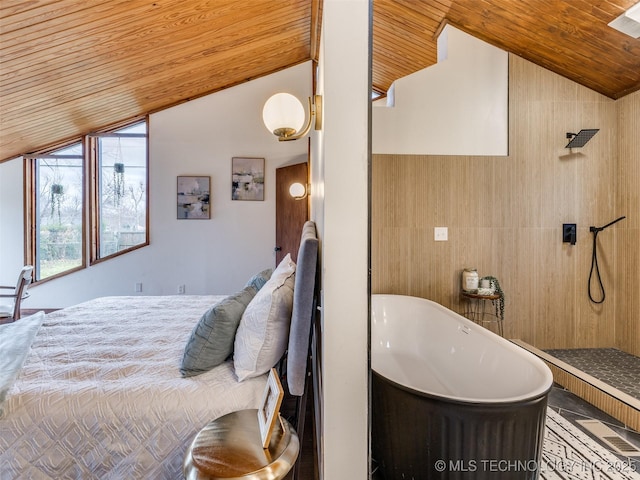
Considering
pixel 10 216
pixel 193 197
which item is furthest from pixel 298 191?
pixel 10 216

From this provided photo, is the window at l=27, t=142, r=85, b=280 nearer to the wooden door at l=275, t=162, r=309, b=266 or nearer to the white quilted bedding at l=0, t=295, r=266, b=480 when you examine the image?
the wooden door at l=275, t=162, r=309, b=266

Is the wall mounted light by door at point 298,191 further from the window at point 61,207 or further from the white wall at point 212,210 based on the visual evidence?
the window at point 61,207

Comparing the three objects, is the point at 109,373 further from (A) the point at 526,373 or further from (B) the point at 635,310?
(B) the point at 635,310

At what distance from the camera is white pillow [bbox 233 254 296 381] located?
1.31 metres

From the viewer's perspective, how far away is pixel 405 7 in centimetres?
105

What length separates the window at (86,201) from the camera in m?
4.03

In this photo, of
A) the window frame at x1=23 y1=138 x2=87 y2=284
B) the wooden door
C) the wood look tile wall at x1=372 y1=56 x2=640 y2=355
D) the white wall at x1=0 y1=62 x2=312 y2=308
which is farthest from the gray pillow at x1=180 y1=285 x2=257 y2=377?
the window frame at x1=23 y1=138 x2=87 y2=284

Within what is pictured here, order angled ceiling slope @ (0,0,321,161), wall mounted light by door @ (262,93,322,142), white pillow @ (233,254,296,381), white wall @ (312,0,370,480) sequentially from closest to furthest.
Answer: white wall @ (312,0,370,480) < white pillow @ (233,254,296,381) < wall mounted light by door @ (262,93,322,142) < angled ceiling slope @ (0,0,321,161)

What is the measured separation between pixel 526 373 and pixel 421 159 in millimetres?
921

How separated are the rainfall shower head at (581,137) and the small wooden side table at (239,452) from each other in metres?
1.50

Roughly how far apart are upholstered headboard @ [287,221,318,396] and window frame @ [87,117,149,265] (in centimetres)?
366

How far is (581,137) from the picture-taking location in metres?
1.15

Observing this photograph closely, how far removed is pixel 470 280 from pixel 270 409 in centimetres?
94

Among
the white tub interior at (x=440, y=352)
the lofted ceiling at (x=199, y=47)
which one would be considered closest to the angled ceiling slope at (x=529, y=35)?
the lofted ceiling at (x=199, y=47)
